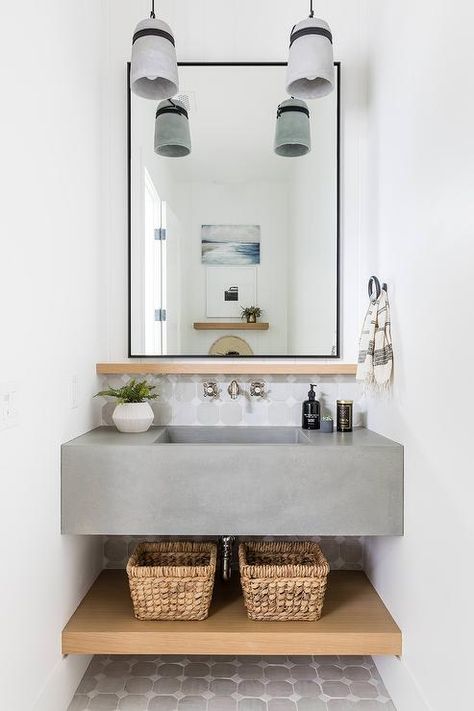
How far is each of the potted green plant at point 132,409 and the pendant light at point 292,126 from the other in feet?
3.85

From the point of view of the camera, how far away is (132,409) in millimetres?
2055

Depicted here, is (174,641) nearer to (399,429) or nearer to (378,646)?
(378,646)

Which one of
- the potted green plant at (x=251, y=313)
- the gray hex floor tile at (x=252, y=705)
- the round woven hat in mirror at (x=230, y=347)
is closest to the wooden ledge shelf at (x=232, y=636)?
the gray hex floor tile at (x=252, y=705)

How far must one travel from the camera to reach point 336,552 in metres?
2.34

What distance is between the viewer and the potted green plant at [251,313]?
2.29 meters

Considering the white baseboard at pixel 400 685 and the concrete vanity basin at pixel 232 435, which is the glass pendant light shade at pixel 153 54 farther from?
the white baseboard at pixel 400 685

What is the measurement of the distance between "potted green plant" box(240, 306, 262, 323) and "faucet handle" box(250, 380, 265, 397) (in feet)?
0.88

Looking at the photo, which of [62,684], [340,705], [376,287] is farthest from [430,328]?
[62,684]

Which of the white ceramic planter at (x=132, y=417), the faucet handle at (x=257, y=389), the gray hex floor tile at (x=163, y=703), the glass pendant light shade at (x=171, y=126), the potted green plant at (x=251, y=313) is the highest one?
the glass pendant light shade at (x=171, y=126)

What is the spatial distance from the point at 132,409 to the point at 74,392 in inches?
9.3

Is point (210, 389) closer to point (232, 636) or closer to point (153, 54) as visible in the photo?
point (232, 636)

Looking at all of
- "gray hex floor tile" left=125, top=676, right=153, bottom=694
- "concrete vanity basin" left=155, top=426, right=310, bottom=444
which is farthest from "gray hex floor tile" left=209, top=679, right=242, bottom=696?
"concrete vanity basin" left=155, top=426, right=310, bottom=444

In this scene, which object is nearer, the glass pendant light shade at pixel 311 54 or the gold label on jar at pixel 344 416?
the glass pendant light shade at pixel 311 54

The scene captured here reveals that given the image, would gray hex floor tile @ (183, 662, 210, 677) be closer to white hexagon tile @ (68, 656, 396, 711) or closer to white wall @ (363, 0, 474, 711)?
white hexagon tile @ (68, 656, 396, 711)
